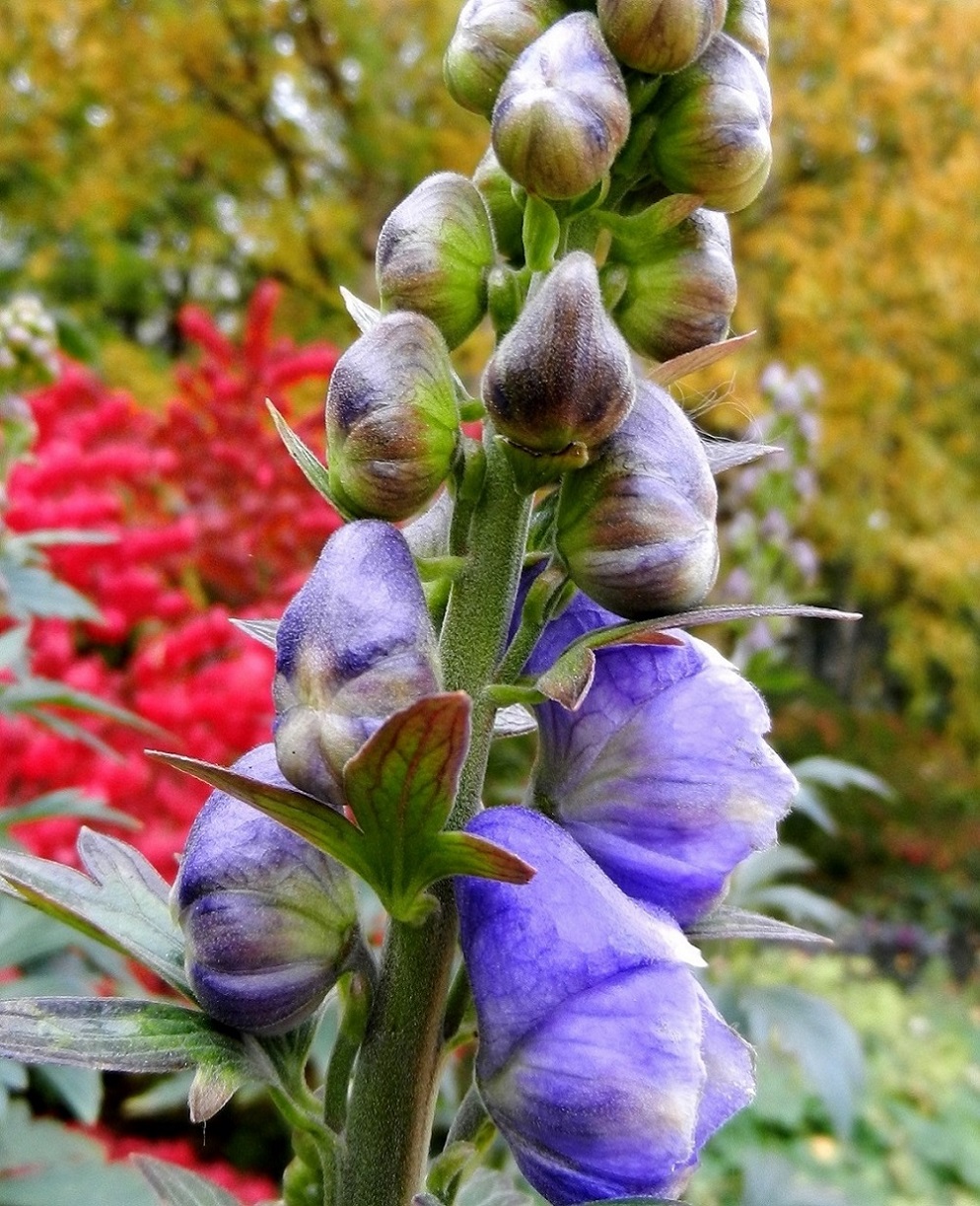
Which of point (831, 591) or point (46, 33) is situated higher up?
point (46, 33)

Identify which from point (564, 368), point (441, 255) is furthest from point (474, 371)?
point (564, 368)

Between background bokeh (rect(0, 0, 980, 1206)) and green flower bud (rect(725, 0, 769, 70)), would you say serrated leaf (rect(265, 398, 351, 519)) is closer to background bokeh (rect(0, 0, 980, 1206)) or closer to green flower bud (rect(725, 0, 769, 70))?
green flower bud (rect(725, 0, 769, 70))

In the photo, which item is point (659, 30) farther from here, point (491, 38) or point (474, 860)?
point (474, 860)

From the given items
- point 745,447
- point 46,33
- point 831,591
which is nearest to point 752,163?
point 745,447

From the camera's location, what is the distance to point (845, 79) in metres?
6.88

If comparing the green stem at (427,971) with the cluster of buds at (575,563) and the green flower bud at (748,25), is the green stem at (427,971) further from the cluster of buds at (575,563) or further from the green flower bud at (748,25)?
the green flower bud at (748,25)

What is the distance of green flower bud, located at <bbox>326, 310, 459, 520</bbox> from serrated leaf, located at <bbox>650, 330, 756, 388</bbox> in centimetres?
14

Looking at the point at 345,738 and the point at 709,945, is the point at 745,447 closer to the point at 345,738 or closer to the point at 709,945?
the point at 345,738

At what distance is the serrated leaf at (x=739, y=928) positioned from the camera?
2.22 feet

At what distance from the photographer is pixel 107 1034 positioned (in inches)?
21.3

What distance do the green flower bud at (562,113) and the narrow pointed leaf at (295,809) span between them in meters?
0.33

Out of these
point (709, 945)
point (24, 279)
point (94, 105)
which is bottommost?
point (709, 945)

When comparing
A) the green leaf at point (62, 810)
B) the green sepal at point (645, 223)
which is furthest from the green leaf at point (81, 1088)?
the green sepal at point (645, 223)

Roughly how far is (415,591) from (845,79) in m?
7.40
